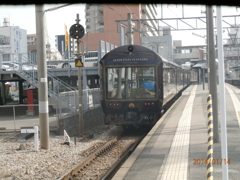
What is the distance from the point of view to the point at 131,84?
49.6 feet

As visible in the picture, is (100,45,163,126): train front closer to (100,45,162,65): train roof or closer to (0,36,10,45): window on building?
(100,45,162,65): train roof

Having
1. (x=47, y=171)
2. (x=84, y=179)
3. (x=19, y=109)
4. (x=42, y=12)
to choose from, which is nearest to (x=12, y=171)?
(x=47, y=171)

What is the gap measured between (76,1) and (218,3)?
1.54 m

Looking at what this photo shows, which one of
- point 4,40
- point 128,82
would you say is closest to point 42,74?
point 128,82

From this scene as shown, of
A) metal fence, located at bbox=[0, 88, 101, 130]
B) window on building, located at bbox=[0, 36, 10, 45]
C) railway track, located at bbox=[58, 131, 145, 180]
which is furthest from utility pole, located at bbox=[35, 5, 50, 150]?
window on building, located at bbox=[0, 36, 10, 45]

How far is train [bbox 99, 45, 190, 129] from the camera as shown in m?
14.9

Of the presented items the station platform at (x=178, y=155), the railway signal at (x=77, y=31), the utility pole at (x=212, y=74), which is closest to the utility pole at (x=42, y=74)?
the railway signal at (x=77, y=31)

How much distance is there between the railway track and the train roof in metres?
3.01

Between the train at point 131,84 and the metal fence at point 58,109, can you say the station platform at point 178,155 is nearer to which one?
the train at point 131,84

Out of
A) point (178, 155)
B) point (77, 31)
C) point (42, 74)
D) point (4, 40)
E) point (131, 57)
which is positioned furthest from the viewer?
point (4, 40)

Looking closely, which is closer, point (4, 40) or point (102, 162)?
point (102, 162)

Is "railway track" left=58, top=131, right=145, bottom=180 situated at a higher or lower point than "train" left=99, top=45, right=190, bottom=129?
lower

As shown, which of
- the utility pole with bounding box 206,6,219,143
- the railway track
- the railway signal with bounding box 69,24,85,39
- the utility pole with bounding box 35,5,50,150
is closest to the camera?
the railway track

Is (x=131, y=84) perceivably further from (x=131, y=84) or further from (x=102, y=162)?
(x=102, y=162)
